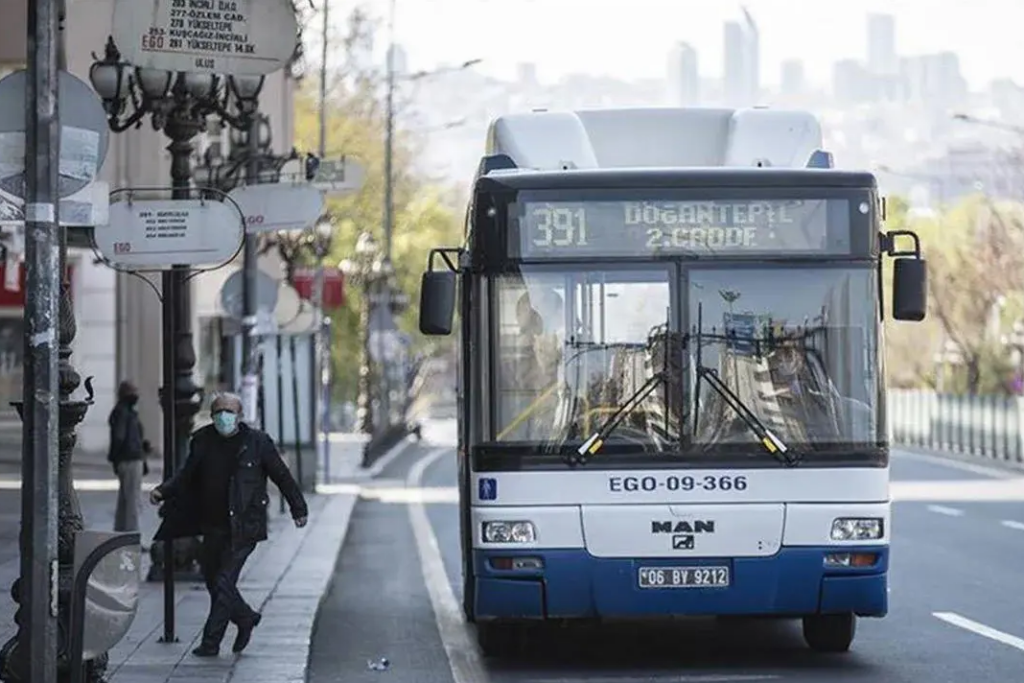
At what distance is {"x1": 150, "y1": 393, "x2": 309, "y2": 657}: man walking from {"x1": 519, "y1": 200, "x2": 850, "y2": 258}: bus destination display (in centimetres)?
209

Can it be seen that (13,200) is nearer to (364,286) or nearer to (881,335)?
(881,335)

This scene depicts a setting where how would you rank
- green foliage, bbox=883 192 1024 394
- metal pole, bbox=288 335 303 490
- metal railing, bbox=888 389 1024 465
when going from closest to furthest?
1. metal pole, bbox=288 335 303 490
2. metal railing, bbox=888 389 1024 465
3. green foliage, bbox=883 192 1024 394

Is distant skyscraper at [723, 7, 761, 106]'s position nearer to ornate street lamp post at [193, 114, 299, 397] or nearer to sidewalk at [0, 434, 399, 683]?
ornate street lamp post at [193, 114, 299, 397]

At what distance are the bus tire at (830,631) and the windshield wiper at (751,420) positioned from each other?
4.63ft

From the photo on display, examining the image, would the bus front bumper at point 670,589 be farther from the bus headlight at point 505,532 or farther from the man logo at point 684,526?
the man logo at point 684,526

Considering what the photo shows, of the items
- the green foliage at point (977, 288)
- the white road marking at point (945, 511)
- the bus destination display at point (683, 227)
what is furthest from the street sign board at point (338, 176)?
the green foliage at point (977, 288)

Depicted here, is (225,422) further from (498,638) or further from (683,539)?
(683,539)

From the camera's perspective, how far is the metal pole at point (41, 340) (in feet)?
34.3

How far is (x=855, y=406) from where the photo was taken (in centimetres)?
1461

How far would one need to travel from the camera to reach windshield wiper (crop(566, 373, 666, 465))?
47.5 ft

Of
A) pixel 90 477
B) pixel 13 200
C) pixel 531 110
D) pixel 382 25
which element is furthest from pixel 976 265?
pixel 13 200

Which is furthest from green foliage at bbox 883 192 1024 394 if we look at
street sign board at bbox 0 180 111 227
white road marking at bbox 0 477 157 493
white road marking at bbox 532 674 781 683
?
street sign board at bbox 0 180 111 227

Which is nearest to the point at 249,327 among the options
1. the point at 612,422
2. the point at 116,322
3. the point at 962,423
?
the point at 612,422

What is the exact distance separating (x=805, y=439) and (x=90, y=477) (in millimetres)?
27522
